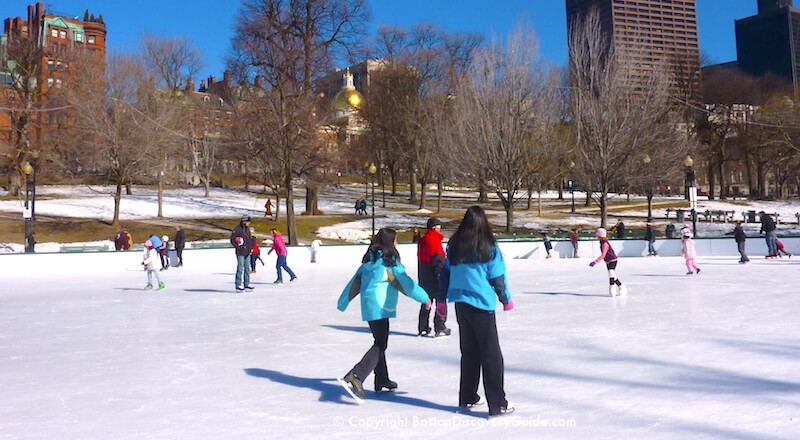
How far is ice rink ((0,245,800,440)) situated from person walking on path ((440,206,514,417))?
31cm

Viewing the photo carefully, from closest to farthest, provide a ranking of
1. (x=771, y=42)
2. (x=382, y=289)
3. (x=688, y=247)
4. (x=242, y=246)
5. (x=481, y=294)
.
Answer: (x=481, y=294), (x=382, y=289), (x=242, y=246), (x=688, y=247), (x=771, y=42)

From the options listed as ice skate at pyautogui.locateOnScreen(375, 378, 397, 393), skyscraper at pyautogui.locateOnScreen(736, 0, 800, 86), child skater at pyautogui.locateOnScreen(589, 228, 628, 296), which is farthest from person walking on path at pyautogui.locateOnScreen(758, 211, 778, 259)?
skyscraper at pyautogui.locateOnScreen(736, 0, 800, 86)

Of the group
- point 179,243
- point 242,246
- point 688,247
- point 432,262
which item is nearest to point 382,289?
point 432,262

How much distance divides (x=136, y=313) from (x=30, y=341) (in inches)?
109

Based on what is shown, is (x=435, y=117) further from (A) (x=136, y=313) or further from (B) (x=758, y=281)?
(A) (x=136, y=313)

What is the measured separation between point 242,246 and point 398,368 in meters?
8.29

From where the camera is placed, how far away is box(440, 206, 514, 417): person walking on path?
4762 millimetres

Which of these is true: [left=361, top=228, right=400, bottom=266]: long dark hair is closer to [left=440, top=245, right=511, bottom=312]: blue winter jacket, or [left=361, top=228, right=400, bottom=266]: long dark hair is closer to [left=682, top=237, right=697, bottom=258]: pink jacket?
[left=440, top=245, right=511, bottom=312]: blue winter jacket

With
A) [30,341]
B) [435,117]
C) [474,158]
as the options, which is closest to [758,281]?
[30,341]

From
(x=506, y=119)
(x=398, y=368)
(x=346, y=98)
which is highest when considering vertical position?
(x=346, y=98)

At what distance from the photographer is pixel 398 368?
6699mm

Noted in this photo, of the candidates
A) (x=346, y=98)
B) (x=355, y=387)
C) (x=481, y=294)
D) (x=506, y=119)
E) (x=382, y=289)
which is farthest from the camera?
(x=346, y=98)

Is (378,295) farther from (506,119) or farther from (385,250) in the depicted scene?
(506,119)

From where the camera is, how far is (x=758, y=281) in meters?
14.6
